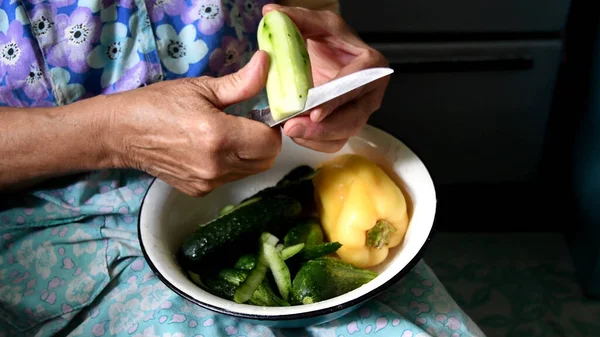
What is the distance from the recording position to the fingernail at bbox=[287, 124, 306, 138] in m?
0.71

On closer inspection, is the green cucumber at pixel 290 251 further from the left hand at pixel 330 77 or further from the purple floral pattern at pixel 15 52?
the purple floral pattern at pixel 15 52

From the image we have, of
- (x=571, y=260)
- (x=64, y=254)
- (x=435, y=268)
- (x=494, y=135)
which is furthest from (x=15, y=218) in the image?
(x=571, y=260)

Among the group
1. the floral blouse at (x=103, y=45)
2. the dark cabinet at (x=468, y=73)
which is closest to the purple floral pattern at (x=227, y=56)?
the floral blouse at (x=103, y=45)

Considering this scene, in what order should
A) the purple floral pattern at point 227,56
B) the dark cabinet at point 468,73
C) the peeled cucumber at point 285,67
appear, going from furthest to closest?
the dark cabinet at point 468,73, the purple floral pattern at point 227,56, the peeled cucumber at point 285,67

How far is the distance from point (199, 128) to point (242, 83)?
7cm

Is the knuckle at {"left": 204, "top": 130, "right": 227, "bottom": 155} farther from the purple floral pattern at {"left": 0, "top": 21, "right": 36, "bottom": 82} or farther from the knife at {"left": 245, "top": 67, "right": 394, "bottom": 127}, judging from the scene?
the purple floral pattern at {"left": 0, "top": 21, "right": 36, "bottom": 82}

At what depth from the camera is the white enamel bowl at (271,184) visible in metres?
0.67

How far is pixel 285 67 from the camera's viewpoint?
0.66 metres

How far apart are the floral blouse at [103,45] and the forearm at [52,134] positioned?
0.06m

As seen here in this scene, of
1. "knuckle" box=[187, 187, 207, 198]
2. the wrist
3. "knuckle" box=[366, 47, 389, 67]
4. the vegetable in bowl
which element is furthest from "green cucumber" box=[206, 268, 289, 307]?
"knuckle" box=[366, 47, 389, 67]

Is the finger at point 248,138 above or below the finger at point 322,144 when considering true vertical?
above

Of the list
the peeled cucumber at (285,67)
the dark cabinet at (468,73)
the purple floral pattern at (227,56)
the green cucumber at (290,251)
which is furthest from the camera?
the dark cabinet at (468,73)

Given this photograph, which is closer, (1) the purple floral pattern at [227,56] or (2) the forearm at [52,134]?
(2) the forearm at [52,134]

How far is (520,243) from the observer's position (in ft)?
5.00
